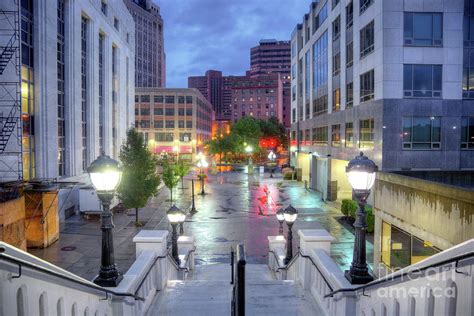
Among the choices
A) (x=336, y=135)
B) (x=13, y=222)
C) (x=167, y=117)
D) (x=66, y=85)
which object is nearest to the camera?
(x=13, y=222)

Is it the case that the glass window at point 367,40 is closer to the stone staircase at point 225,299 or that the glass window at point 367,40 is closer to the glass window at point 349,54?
the glass window at point 349,54

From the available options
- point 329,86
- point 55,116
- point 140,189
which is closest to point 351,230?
point 140,189

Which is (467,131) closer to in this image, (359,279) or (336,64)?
(336,64)

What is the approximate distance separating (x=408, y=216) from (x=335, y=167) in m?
24.9

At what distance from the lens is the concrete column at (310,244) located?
8562 mm

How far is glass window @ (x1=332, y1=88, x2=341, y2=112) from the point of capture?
111ft

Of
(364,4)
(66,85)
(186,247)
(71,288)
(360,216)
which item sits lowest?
(186,247)

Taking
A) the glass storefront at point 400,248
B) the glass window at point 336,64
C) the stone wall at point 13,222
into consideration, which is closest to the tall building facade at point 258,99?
the glass window at point 336,64

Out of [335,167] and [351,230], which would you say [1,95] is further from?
[335,167]

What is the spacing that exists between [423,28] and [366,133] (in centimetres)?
715

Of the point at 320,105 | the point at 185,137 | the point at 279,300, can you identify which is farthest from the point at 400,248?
the point at 185,137

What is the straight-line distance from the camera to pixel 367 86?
26516mm

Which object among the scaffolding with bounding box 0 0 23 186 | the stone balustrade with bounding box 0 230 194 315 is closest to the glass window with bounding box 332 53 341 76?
the scaffolding with bounding box 0 0 23 186

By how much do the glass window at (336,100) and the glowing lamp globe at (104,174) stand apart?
29.4 meters
